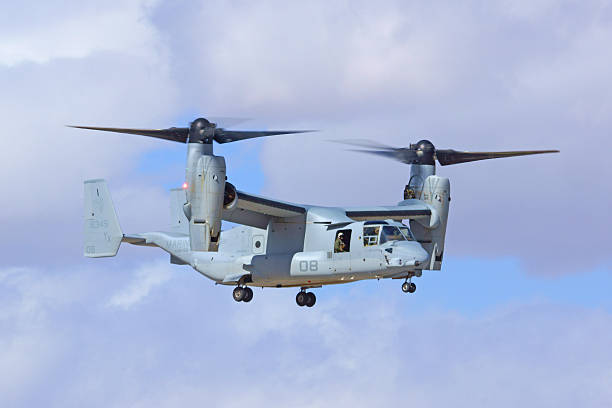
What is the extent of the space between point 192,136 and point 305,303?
8.86m

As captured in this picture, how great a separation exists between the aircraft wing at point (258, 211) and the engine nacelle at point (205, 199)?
194cm

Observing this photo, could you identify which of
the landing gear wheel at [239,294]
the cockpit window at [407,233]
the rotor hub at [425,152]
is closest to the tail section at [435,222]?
the rotor hub at [425,152]

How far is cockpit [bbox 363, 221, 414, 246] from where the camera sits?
3791cm

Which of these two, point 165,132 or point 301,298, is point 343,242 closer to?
point 301,298

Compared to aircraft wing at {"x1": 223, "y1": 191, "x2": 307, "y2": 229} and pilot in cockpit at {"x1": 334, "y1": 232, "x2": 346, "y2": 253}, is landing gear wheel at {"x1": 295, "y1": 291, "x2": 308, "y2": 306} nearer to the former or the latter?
aircraft wing at {"x1": 223, "y1": 191, "x2": 307, "y2": 229}

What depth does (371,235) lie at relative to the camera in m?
38.1

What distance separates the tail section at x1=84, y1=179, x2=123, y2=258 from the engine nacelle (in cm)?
702

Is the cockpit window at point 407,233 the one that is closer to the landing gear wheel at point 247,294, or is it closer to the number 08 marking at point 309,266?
the number 08 marking at point 309,266

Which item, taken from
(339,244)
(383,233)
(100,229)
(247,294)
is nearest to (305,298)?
(247,294)

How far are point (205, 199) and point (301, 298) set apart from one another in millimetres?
8102

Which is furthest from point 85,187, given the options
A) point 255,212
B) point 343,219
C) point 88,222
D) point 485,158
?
point 485,158

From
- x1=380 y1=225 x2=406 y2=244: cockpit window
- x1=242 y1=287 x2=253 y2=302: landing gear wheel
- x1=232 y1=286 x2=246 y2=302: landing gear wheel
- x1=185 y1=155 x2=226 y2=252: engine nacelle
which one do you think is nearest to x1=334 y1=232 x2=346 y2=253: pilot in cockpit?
x1=380 y1=225 x2=406 y2=244: cockpit window

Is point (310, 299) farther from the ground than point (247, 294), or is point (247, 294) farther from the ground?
point (247, 294)

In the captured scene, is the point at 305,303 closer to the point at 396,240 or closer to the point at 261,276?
the point at 261,276
